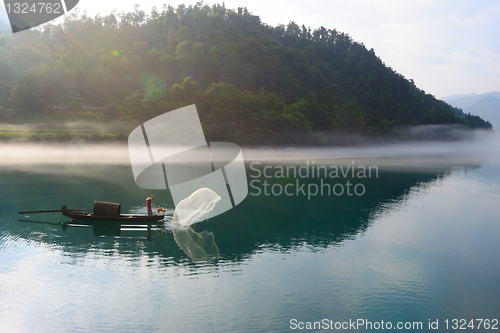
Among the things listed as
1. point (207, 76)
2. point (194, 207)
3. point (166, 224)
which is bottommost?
point (166, 224)

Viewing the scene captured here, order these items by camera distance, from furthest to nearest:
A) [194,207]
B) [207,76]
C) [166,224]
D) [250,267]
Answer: [207,76], [194,207], [166,224], [250,267]

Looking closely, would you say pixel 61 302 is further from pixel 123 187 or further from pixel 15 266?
pixel 123 187

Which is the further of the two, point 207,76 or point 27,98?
point 207,76

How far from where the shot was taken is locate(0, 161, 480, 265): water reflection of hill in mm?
16453

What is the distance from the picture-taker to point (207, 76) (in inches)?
3467

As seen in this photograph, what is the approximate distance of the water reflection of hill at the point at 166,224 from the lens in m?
16.5

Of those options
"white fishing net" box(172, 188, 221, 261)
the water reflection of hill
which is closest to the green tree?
the water reflection of hill

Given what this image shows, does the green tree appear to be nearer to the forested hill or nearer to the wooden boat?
the forested hill

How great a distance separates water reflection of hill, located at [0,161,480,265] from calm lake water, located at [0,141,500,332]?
0.32ft

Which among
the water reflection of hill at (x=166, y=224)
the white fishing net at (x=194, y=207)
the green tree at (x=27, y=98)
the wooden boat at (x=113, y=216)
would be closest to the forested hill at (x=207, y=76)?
the green tree at (x=27, y=98)

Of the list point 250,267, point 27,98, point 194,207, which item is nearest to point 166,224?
point 194,207

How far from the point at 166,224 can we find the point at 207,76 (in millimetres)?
73135

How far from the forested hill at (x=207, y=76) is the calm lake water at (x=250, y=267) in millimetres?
49324

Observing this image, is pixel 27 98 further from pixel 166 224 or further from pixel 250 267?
pixel 250 267
